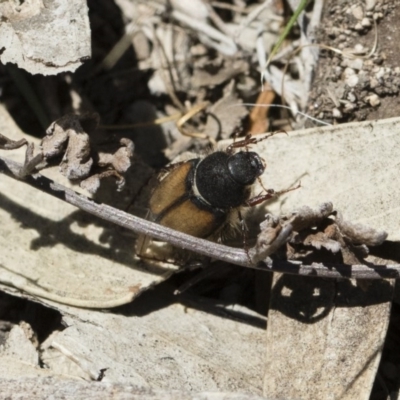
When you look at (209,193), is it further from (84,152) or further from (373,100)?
(373,100)

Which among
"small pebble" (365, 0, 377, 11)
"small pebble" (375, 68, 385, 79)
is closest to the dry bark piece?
"small pebble" (375, 68, 385, 79)

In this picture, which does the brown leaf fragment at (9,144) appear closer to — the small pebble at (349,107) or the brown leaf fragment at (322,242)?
the brown leaf fragment at (322,242)

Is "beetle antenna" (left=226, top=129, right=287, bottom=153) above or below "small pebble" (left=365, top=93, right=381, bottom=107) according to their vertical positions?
below

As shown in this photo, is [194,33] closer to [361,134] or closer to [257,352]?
[361,134]

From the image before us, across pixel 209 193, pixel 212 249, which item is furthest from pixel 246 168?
pixel 212 249

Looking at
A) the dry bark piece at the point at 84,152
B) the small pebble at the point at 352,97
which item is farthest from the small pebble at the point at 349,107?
the dry bark piece at the point at 84,152

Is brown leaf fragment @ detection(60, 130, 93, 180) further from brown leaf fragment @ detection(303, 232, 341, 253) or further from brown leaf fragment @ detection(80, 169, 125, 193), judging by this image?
brown leaf fragment @ detection(303, 232, 341, 253)
